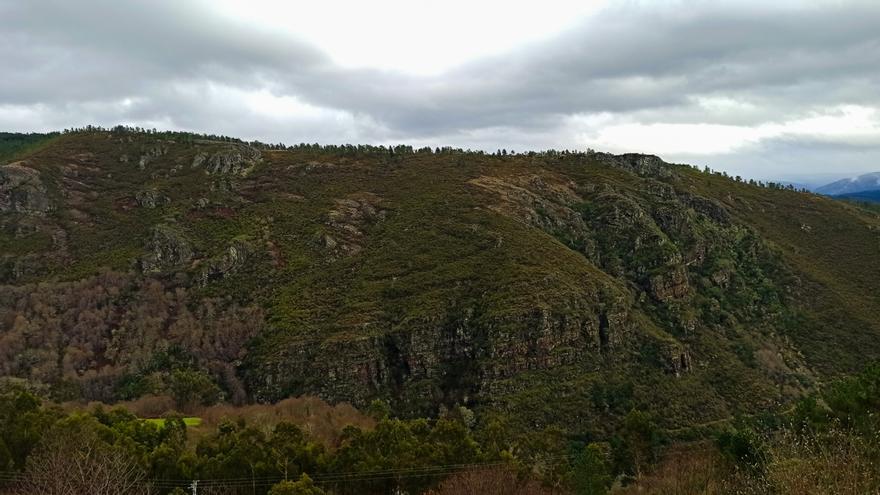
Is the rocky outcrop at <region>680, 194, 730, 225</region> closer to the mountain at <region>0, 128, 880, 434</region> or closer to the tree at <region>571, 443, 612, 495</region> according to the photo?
the mountain at <region>0, 128, 880, 434</region>

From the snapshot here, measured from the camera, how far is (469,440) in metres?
55.0

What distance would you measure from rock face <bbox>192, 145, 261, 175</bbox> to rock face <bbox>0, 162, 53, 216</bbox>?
38015 mm

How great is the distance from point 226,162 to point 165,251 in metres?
47.8

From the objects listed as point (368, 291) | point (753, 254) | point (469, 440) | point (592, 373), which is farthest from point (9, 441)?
point (753, 254)

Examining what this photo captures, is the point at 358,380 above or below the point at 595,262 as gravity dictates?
below

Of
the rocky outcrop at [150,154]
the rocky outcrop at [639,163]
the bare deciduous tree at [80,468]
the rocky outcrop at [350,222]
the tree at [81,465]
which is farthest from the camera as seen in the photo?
the rocky outcrop at [639,163]

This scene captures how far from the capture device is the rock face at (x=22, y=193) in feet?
445

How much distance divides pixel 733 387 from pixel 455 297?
51.1 meters

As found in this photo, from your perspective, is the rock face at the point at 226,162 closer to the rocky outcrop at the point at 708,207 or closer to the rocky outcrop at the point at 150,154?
the rocky outcrop at the point at 150,154

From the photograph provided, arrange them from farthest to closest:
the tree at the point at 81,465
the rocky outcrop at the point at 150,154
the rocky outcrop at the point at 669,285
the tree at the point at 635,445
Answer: the rocky outcrop at the point at 150,154, the rocky outcrop at the point at 669,285, the tree at the point at 635,445, the tree at the point at 81,465

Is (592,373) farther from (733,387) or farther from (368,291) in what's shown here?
(368,291)

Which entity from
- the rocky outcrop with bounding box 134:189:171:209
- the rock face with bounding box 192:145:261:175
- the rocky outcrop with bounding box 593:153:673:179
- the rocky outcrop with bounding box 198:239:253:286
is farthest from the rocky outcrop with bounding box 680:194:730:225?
the rocky outcrop with bounding box 134:189:171:209

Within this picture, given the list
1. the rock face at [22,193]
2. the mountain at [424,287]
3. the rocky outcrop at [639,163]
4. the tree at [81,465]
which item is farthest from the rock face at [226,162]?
the tree at [81,465]

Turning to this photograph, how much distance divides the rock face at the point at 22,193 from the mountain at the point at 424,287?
420mm
